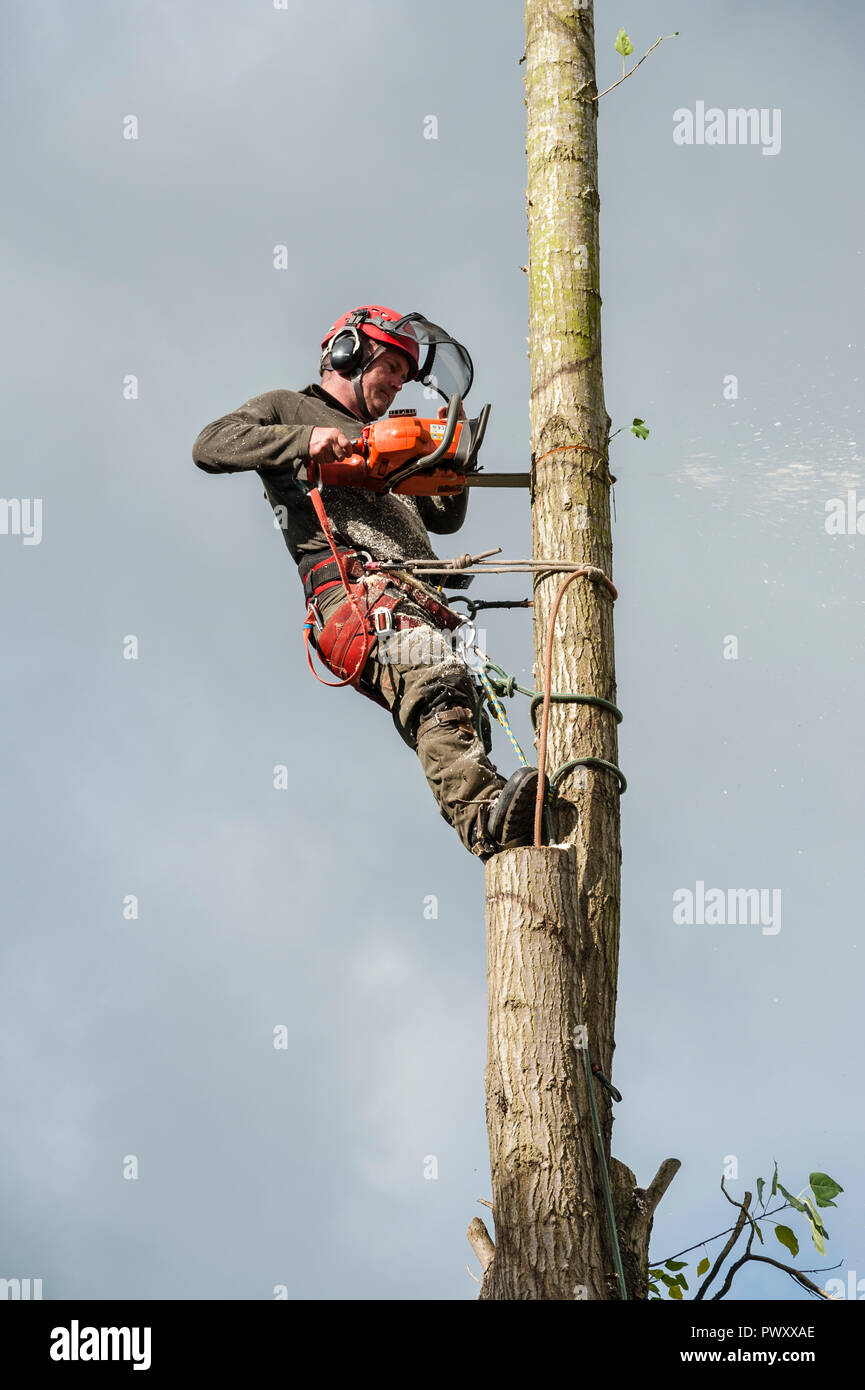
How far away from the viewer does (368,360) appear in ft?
16.7

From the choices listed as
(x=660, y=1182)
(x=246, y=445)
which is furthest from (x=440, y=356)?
(x=660, y=1182)

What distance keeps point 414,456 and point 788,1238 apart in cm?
273

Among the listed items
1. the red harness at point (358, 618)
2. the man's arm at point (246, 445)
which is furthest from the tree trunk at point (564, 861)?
the man's arm at point (246, 445)

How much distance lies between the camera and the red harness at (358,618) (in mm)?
4648

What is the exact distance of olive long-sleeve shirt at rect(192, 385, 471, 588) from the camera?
15.5 ft

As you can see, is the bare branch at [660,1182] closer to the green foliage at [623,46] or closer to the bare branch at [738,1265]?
the bare branch at [738,1265]

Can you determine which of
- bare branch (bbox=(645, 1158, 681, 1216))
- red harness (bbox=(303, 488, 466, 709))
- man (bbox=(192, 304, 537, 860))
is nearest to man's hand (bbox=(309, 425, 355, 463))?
man (bbox=(192, 304, 537, 860))

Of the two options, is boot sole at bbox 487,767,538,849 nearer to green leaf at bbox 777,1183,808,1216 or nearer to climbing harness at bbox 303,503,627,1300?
climbing harness at bbox 303,503,627,1300

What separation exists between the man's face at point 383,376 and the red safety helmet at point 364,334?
1.1 inches
